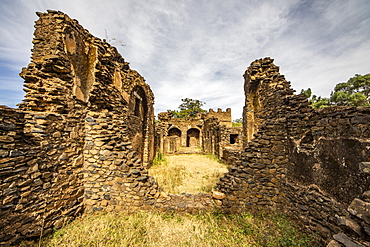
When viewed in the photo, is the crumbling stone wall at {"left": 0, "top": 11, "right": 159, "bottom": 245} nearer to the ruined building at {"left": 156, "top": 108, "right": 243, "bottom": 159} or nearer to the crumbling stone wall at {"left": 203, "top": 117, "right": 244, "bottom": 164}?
the crumbling stone wall at {"left": 203, "top": 117, "right": 244, "bottom": 164}

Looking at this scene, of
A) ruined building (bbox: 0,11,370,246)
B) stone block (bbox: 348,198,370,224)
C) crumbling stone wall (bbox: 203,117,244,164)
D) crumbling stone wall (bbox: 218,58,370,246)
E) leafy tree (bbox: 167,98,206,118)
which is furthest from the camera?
leafy tree (bbox: 167,98,206,118)

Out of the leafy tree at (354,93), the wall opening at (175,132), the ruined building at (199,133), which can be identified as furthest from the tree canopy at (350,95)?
the wall opening at (175,132)

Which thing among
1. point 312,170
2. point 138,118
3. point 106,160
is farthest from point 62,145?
point 312,170

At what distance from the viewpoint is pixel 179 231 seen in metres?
3.14

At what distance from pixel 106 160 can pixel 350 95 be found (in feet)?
117

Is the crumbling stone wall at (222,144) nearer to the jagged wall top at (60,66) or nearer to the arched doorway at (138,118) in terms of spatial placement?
the arched doorway at (138,118)

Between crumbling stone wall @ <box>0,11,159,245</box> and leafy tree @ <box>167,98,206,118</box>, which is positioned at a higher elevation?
leafy tree @ <box>167,98,206,118</box>

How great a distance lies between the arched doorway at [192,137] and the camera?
24.1m

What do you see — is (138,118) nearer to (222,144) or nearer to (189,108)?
(222,144)

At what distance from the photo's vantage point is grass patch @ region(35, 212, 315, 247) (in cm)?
280

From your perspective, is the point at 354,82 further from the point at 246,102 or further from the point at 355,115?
the point at 355,115

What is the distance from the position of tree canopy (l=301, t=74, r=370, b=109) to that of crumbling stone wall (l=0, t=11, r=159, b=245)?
28952mm

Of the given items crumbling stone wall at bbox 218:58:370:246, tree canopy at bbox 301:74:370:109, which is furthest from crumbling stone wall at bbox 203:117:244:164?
tree canopy at bbox 301:74:370:109

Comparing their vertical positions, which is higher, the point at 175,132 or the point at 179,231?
the point at 175,132
